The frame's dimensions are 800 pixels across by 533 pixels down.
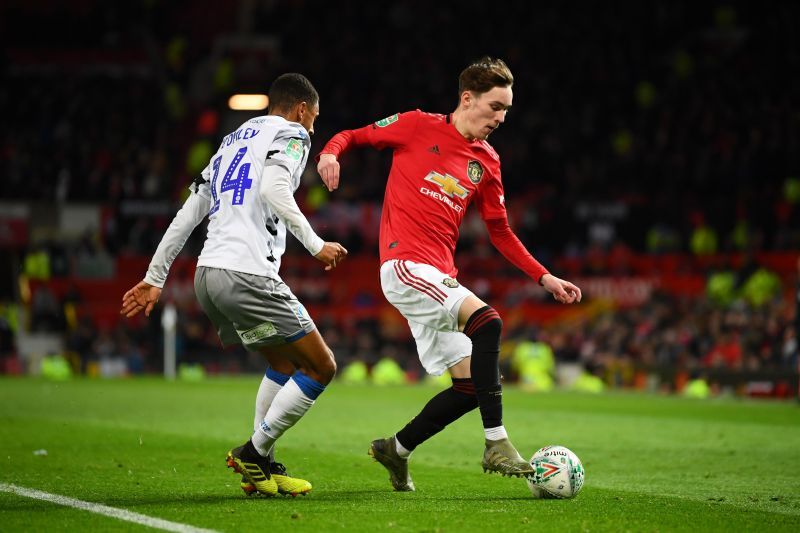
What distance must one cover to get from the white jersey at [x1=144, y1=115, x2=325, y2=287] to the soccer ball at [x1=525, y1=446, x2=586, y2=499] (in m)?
1.82

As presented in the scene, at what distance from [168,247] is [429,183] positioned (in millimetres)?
1650

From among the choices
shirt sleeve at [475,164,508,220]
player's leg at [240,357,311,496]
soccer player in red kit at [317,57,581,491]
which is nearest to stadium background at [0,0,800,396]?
shirt sleeve at [475,164,508,220]

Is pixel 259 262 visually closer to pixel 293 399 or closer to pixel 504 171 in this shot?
pixel 293 399

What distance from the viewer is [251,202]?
696 centimetres

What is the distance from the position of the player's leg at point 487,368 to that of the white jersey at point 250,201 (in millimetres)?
1197

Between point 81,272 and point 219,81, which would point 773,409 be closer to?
point 81,272

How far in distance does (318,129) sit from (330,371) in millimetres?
26107

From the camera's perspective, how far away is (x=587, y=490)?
7680 mm

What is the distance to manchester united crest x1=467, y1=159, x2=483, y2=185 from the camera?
752cm

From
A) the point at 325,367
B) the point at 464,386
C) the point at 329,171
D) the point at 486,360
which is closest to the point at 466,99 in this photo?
the point at 329,171

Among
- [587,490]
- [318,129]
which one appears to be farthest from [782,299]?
[587,490]

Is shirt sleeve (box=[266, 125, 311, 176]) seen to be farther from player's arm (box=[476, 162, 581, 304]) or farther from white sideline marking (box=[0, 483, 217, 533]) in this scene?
white sideline marking (box=[0, 483, 217, 533])

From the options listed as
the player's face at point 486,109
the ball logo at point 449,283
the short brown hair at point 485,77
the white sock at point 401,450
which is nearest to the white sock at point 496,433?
the white sock at point 401,450

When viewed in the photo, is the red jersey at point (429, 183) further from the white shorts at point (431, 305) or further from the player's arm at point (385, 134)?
the white shorts at point (431, 305)
